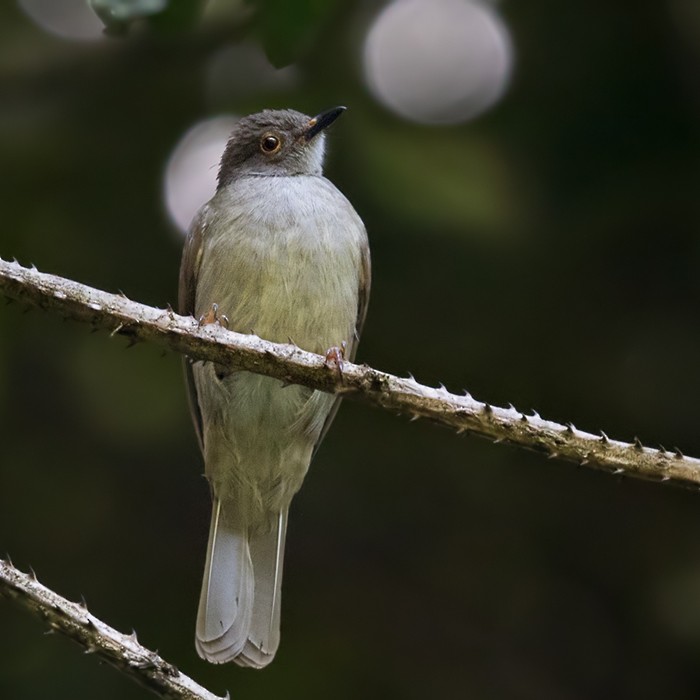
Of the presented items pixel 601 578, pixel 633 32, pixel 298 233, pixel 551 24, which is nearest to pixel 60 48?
pixel 298 233

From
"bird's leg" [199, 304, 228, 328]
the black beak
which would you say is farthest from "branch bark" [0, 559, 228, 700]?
the black beak

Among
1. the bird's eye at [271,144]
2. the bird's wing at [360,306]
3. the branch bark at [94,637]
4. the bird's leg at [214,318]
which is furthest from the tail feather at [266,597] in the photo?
the branch bark at [94,637]

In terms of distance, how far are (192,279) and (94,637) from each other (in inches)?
133

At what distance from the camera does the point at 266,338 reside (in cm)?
576

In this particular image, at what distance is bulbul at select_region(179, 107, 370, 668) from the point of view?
575 centimetres

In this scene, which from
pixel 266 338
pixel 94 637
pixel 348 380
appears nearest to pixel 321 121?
pixel 266 338

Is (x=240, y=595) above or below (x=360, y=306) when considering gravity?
below

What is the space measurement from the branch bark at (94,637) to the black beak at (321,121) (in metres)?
3.85

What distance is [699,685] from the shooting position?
21.8 ft

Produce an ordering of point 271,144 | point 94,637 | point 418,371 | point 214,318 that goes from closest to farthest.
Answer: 1. point 94,637
2. point 214,318
3. point 271,144
4. point 418,371

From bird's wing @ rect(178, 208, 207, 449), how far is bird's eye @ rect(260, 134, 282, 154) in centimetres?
67

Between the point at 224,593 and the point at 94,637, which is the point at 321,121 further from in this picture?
the point at 94,637

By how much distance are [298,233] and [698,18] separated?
8.67ft

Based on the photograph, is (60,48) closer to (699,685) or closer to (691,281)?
(691,281)
